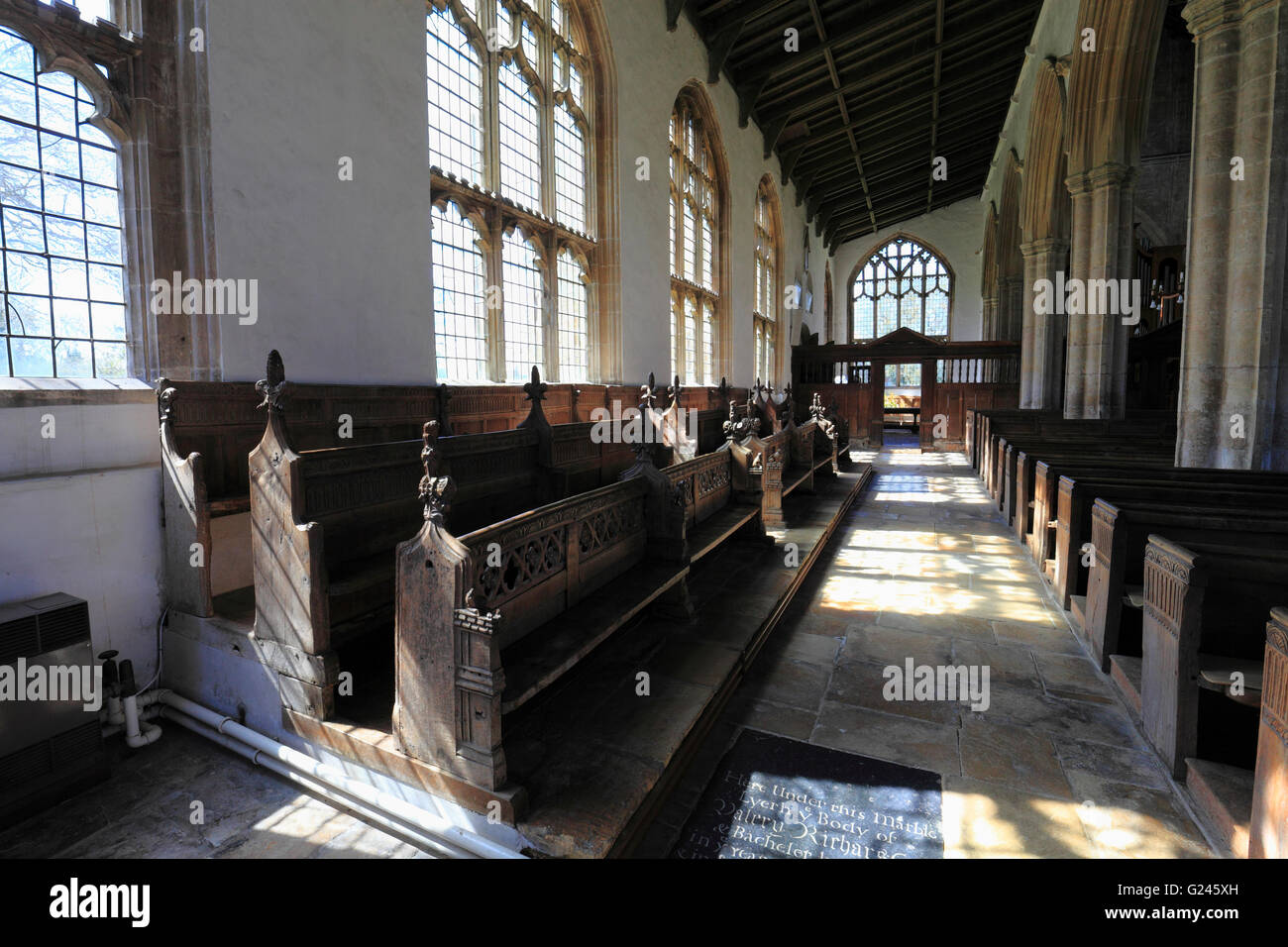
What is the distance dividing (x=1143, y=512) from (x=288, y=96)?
5.62m

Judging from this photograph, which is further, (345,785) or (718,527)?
(718,527)

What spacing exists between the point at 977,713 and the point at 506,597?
232cm

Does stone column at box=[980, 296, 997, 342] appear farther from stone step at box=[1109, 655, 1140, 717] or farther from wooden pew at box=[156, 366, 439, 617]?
wooden pew at box=[156, 366, 439, 617]

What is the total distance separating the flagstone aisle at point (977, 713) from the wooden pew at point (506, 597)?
698 millimetres

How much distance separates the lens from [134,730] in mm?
2936

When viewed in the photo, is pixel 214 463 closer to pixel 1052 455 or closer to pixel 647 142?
pixel 1052 455

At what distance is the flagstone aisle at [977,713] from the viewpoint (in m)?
2.29

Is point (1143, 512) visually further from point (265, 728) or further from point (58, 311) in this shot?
point (58, 311)

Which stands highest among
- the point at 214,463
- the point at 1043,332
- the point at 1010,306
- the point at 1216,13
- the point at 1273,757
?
the point at 1010,306

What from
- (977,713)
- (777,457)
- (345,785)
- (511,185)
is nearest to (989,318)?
(777,457)

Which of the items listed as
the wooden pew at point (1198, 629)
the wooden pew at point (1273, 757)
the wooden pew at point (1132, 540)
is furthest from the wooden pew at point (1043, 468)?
the wooden pew at point (1273, 757)

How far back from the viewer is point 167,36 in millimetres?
3645

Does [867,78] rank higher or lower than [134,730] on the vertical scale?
higher
